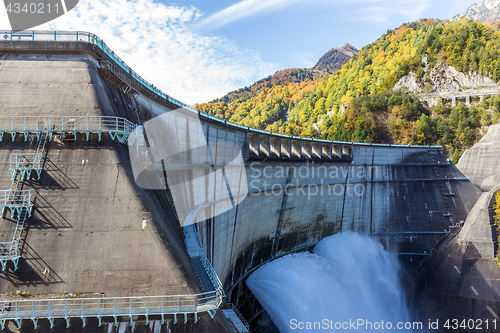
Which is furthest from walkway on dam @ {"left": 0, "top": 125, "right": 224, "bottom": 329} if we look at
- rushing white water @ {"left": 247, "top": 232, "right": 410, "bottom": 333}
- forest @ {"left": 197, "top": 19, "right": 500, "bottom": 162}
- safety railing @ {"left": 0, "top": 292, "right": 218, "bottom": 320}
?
forest @ {"left": 197, "top": 19, "right": 500, "bottom": 162}

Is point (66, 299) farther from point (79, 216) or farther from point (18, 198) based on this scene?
point (18, 198)

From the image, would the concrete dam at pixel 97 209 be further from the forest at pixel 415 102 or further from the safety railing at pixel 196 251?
the forest at pixel 415 102

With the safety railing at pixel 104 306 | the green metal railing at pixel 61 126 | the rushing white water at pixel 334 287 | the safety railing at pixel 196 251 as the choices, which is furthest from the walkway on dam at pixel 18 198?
the rushing white water at pixel 334 287

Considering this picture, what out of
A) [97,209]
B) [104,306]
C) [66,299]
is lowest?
[104,306]

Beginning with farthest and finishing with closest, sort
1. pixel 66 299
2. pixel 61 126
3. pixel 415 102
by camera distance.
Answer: pixel 415 102, pixel 61 126, pixel 66 299

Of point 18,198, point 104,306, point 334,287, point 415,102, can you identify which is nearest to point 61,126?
point 18,198

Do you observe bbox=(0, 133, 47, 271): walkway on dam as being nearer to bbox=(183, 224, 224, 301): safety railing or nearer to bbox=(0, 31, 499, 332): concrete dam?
bbox=(0, 31, 499, 332): concrete dam

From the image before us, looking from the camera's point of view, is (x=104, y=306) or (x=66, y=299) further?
(x=104, y=306)

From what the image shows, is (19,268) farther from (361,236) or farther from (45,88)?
(361,236)

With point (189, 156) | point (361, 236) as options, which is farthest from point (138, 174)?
point (361, 236)

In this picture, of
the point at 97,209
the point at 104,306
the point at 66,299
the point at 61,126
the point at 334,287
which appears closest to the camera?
the point at 66,299
